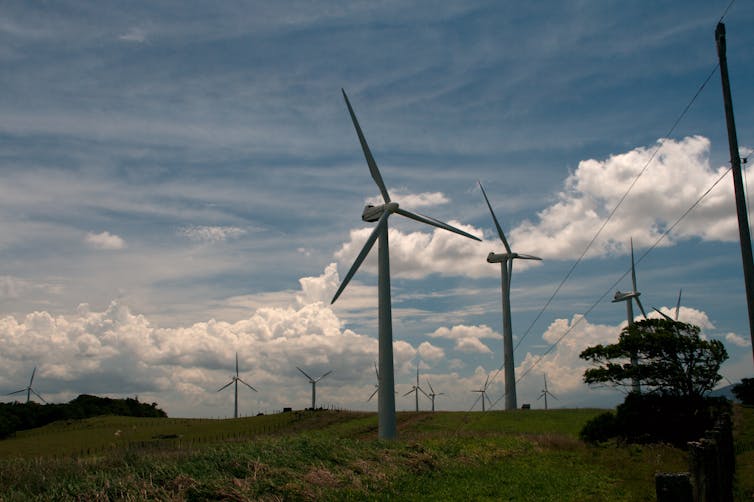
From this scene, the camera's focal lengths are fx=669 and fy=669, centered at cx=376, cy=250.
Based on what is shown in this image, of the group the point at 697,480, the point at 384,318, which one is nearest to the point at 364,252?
the point at 384,318

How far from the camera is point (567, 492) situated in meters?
23.1

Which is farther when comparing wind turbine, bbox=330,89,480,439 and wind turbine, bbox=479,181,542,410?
wind turbine, bbox=479,181,542,410

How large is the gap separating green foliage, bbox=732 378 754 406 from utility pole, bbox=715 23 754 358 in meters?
66.7

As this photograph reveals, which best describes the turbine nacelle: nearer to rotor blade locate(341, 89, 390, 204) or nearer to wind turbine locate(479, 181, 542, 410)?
rotor blade locate(341, 89, 390, 204)

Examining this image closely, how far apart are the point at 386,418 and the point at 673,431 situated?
17210 mm

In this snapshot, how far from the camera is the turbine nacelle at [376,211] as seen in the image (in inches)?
Answer: 2013

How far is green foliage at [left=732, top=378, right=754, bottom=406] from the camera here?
7725 cm

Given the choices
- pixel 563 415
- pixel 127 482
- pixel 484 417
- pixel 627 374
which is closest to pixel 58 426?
pixel 484 417

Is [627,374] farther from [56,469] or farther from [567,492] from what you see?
[56,469]

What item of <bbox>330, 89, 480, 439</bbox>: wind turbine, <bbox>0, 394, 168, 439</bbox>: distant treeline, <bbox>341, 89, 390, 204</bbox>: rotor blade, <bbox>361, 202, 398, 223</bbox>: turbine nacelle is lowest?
<bbox>0, 394, 168, 439</bbox>: distant treeline

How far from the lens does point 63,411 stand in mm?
121188

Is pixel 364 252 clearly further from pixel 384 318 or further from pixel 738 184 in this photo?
pixel 738 184

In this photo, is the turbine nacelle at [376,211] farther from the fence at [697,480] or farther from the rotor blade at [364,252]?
the fence at [697,480]

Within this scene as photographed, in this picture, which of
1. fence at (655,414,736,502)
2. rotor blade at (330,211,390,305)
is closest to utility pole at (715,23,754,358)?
fence at (655,414,736,502)
